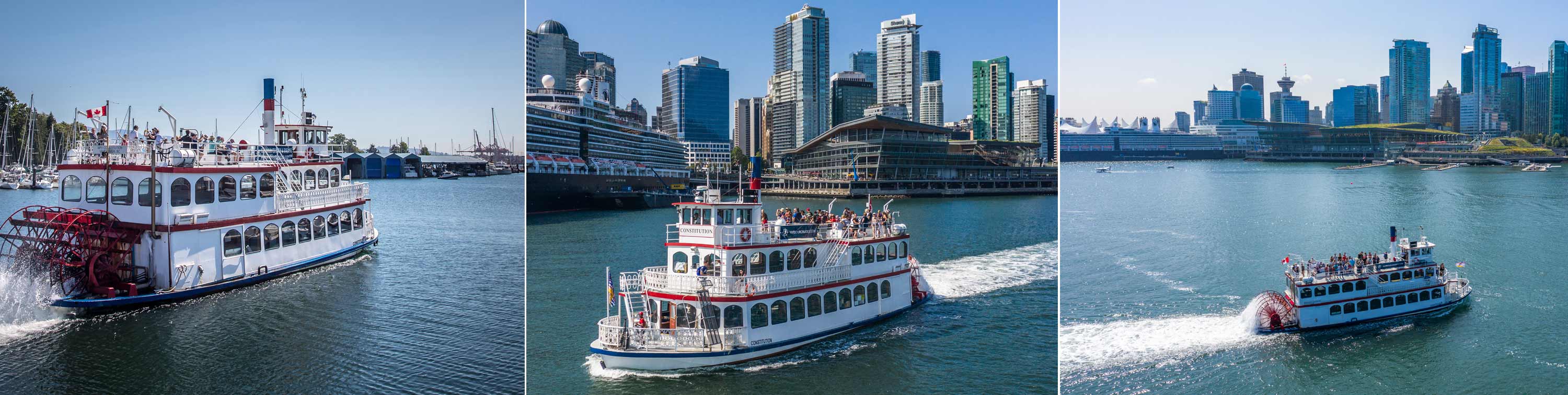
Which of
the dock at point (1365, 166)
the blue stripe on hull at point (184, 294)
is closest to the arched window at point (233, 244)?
the blue stripe on hull at point (184, 294)

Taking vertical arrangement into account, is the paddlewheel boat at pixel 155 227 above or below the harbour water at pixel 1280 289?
above

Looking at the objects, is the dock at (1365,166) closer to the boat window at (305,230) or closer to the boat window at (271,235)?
the boat window at (305,230)

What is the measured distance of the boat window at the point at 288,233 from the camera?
15.8 metres

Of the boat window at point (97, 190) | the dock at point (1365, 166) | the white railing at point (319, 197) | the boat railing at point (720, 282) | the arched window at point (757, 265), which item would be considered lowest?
the boat railing at point (720, 282)

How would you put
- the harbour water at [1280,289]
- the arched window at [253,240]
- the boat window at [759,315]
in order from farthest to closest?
the arched window at [253,240], the harbour water at [1280,289], the boat window at [759,315]

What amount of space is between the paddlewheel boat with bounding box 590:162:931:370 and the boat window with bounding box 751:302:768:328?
0.01 meters

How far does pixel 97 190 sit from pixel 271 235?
108 inches

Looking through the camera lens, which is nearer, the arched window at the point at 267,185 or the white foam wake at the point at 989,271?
the white foam wake at the point at 989,271

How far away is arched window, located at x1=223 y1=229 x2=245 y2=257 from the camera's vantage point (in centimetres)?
1423

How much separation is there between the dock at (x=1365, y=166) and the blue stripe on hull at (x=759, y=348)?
47117 mm

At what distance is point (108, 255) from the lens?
12836 millimetres

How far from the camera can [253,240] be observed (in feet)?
49.1

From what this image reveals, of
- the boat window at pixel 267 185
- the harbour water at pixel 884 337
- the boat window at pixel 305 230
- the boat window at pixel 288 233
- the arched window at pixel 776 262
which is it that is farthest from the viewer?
the boat window at pixel 305 230

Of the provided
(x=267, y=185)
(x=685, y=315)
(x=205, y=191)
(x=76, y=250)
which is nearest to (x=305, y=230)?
(x=267, y=185)
